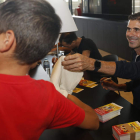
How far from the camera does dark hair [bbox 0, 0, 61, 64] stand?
0.63m

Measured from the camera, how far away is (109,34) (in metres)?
6.70

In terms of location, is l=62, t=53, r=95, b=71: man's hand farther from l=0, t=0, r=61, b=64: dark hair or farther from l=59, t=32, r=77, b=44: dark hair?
l=59, t=32, r=77, b=44: dark hair

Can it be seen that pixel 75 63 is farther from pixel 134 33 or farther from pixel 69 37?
pixel 69 37

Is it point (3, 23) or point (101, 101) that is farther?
point (101, 101)

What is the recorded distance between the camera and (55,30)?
2.37 ft

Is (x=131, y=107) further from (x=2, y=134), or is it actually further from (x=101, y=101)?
(x=2, y=134)

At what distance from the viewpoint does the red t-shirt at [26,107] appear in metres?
0.65

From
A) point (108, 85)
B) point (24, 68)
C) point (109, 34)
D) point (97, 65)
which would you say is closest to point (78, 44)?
point (108, 85)

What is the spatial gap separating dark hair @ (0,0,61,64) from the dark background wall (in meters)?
5.14

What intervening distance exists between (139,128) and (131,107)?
0.36m

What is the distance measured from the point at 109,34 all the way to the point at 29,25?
633 centimetres

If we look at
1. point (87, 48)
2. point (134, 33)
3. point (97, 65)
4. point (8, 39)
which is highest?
point (8, 39)

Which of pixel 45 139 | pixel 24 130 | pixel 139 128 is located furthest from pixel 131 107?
pixel 24 130

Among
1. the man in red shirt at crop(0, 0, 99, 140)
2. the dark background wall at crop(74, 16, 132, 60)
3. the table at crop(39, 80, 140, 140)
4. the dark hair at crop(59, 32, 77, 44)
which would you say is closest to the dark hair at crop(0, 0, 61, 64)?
the man in red shirt at crop(0, 0, 99, 140)
